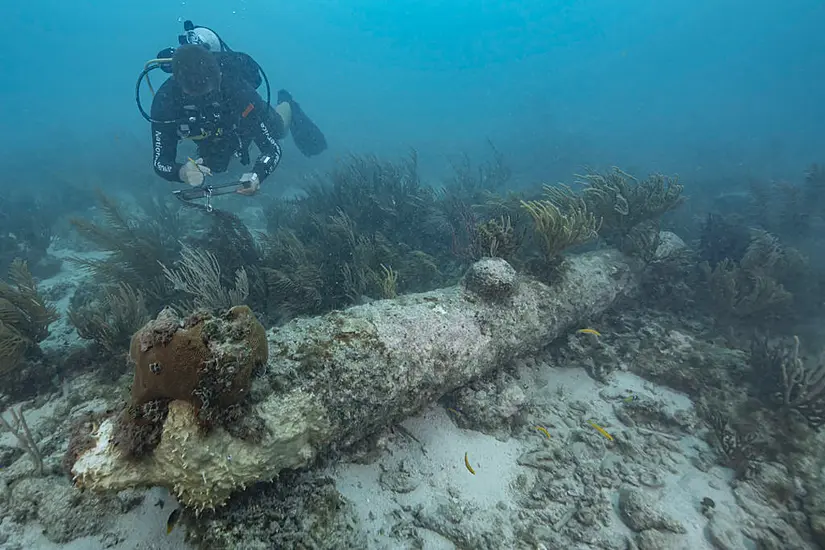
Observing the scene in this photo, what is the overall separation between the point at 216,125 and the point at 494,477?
735 cm

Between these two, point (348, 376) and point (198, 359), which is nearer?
point (198, 359)

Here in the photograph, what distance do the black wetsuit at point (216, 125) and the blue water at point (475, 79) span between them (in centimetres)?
1304

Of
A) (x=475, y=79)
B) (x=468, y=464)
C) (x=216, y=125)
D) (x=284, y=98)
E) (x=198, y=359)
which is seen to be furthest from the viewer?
(x=475, y=79)

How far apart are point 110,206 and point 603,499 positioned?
9673mm

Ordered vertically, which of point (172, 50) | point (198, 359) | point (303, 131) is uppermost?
point (172, 50)

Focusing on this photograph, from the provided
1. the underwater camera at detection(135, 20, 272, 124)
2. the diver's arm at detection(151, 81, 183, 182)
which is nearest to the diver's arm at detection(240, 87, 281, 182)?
the underwater camera at detection(135, 20, 272, 124)

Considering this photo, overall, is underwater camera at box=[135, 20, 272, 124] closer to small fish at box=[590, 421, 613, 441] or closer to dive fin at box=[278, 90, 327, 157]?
dive fin at box=[278, 90, 327, 157]

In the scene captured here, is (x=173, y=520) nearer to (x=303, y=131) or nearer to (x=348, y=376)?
(x=348, y=376)

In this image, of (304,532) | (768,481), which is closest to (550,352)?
(768,481)

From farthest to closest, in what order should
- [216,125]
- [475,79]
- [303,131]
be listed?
[475,79] < [303,131] < [216,125]

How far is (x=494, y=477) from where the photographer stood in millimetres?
3234

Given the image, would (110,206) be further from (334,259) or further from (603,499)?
A: (603,499)

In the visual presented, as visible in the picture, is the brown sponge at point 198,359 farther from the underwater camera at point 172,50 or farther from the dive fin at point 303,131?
the dive fin at point 303,131

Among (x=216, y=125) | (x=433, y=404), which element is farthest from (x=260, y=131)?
(x=433, y=404)
